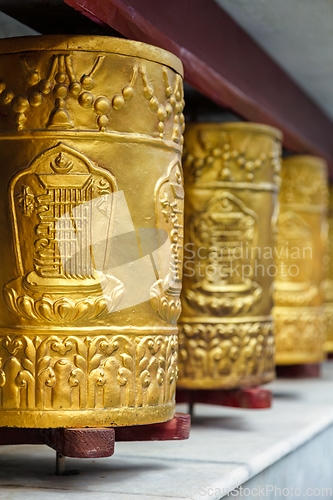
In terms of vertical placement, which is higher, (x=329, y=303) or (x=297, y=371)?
(x=329, y=303)

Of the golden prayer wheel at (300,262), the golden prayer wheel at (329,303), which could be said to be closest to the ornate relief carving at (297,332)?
the golden prayer wheel at (300,262)

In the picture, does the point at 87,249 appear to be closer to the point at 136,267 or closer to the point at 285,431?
the point at 136,267

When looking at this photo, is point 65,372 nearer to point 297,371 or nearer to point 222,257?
point 222,257

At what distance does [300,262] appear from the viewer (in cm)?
456

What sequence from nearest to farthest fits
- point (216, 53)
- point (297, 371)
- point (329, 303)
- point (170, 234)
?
point (170, 234) → point (216, 53) → point (297, 371) → point (329, 303)

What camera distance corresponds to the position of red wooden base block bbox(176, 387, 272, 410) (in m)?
3.25

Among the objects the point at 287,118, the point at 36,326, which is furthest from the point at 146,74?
the point at 287,118

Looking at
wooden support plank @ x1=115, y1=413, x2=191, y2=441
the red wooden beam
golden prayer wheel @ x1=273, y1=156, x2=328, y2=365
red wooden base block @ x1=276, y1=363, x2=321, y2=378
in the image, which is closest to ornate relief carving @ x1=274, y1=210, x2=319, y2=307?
golden prayer wheel @ x1=273, y1=156, x2=328, y2=365

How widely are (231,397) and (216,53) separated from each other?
1.56 meters

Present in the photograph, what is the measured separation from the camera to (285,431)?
10.3 ft

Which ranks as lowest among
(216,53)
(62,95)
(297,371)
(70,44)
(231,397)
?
(297,371)

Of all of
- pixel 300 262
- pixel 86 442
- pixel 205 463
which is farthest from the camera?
pixel 300 262

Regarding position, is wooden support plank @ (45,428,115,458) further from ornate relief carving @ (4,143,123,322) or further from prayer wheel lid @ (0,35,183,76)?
prayer wheel lid @ (0,35,183,76)

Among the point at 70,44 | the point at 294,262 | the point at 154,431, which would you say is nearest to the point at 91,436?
the point at 154,431
